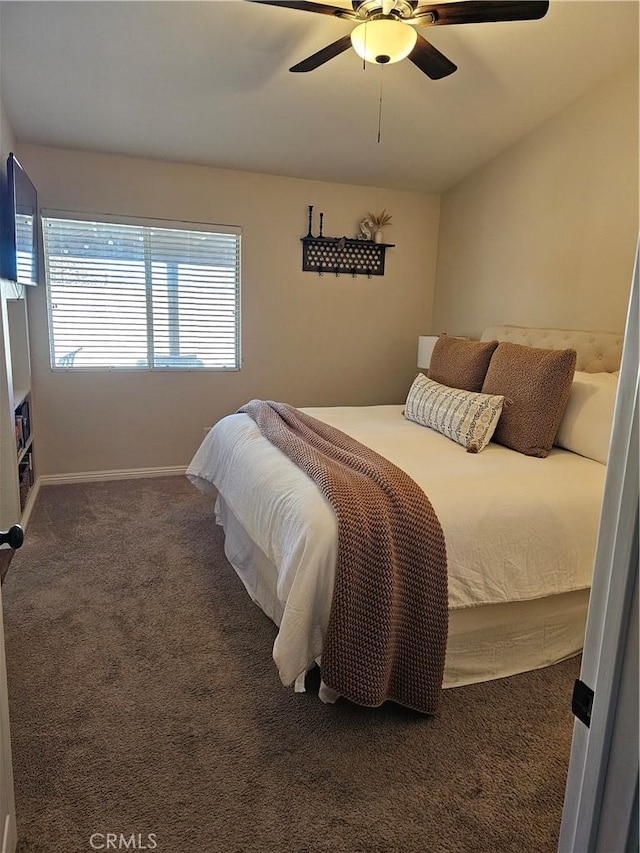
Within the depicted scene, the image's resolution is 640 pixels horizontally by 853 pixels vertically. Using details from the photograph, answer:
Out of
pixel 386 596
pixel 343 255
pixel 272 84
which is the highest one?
pixel 272 84

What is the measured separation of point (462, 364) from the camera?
316cm

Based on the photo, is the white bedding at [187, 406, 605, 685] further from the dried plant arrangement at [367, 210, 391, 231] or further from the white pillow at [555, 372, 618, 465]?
the dried plant arrangement at [367, 210, 391, 231]

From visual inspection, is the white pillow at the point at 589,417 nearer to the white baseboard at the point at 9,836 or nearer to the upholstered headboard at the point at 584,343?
the upholstered headboard at the point at 584,343

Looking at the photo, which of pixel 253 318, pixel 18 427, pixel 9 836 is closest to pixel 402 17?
pixel 253 318

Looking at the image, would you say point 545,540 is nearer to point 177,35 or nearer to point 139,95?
point 177,35

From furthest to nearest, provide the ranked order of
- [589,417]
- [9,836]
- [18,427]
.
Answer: [18,427] → [589,417] → [9,836]

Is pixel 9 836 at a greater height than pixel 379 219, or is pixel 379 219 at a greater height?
pixel 379 219

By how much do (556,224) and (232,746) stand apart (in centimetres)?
347

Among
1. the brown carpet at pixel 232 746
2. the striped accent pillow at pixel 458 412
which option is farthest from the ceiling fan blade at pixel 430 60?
the brown carpet at pixel 232 746

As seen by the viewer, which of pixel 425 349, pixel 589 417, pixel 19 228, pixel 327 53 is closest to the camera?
pixel 327 53

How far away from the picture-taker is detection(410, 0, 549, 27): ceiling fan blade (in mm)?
1951

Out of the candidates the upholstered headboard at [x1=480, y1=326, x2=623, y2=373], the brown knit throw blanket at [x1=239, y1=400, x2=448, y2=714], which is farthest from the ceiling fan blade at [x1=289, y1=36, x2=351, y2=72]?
the upholstered headboard at [x1=480, y1=326, x2=623, y2=373]

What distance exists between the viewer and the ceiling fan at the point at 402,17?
199 centimetres

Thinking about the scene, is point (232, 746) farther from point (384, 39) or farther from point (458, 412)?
point (384, 39)
